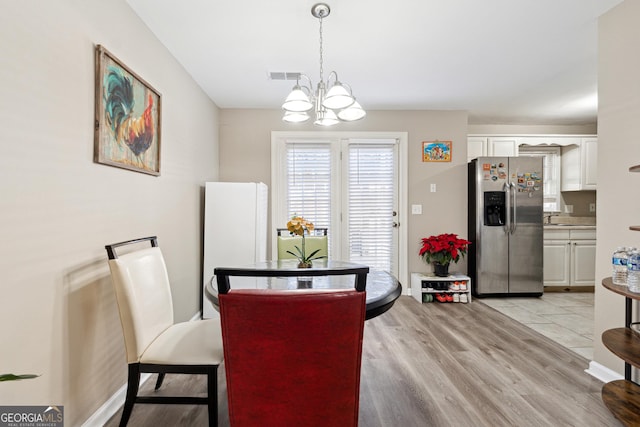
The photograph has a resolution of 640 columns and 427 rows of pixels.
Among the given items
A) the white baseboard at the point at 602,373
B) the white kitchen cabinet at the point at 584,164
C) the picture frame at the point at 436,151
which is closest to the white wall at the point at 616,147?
the white baseboard at the point at 602,373

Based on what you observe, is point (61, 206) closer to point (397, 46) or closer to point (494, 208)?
point (397, 46)

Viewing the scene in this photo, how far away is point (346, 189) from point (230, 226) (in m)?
1.63

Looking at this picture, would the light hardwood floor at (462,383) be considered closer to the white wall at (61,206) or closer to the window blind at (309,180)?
the white wall at (61,206)

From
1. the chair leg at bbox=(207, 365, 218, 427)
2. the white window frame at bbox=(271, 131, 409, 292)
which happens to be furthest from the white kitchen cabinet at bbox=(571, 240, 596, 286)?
the chair leg at bbox=(207, 365, 218, 427)

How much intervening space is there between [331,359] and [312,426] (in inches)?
→ 9.3

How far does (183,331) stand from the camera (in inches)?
67.1

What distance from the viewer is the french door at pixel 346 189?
13.3ft

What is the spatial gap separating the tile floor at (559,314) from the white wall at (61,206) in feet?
11.0

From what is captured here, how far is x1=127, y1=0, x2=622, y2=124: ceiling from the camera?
2.00 metres

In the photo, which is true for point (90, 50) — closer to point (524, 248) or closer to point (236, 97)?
point (236, 97)

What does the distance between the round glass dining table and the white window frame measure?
5.83ft

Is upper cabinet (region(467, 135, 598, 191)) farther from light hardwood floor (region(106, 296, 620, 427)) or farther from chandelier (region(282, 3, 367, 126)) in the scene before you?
chandelier (region(282, 3, 367, 126))

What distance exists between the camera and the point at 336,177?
407 cm

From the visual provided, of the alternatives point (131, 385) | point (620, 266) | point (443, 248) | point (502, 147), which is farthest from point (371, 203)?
→ point (131, 385)
